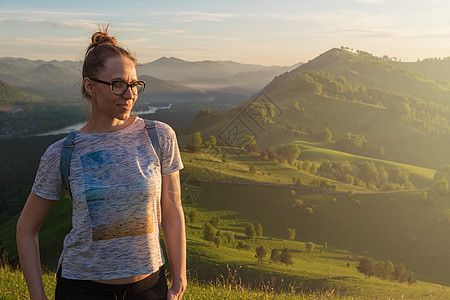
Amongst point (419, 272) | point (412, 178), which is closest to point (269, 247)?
point (419, 272)

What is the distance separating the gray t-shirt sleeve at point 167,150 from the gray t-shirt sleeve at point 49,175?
2.29 feet

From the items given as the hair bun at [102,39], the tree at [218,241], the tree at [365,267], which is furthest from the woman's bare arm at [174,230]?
the tree at [365,267]

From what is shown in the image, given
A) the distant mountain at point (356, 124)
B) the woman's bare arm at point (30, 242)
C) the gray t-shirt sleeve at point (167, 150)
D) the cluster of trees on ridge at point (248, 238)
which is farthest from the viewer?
the distant mountain at point (356, 124)

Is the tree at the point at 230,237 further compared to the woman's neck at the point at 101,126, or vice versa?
the tree at the point at 230,237

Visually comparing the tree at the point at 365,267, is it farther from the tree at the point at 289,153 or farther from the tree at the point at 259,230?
the tree at the point at 289,153

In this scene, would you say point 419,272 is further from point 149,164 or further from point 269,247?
point 149,164

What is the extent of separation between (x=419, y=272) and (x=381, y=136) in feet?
319

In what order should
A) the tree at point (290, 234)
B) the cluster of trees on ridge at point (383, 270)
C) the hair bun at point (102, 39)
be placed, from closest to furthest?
the hair bun at point (102, 39) → the cluster of trees on ridge at point (383, 270) → the tree at point (290, 234)

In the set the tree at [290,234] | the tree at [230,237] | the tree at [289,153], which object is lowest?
the tree at [290,234]

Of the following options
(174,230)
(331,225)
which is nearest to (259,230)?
(331,225)

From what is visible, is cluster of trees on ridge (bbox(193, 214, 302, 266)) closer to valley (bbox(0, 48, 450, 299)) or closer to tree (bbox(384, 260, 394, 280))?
valley (bbox(0, 48, 450, 299))

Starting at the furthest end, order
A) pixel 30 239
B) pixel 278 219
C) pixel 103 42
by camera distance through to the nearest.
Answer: pixel 278 219 < pixel 103 42 < pixel 30 239

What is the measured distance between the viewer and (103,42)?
9.30ft

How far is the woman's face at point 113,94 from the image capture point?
8.64 ft
